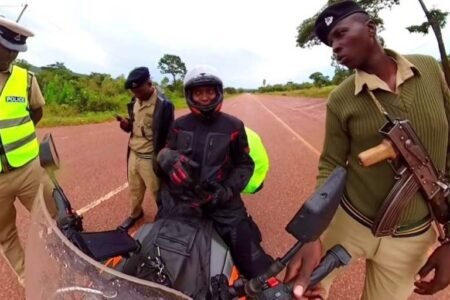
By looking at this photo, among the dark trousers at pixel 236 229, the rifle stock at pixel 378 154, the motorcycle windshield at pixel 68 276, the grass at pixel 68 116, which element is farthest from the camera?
the grass at pixel 68 116

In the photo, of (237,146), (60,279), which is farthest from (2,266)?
(60,279)

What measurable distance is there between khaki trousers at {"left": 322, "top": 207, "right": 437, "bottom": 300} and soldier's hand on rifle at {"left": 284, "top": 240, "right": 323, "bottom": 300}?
1.71 feet

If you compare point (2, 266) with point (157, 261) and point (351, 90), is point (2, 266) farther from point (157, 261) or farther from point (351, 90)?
point (351, 90)

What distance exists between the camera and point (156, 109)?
3.63 meters

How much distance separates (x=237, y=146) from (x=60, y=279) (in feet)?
5.66

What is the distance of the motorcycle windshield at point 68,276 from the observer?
36.4 inches

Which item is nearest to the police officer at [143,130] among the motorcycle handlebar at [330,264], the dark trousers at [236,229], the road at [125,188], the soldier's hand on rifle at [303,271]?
the road at [125,188]

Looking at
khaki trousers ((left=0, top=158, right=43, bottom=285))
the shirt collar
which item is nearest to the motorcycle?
the shirt collar

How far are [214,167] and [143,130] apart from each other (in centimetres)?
168

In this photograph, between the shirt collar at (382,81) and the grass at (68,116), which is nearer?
the shirt collar at (382,81)

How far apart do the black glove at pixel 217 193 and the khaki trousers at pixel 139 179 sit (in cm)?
163

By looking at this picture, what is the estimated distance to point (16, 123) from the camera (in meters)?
2.59

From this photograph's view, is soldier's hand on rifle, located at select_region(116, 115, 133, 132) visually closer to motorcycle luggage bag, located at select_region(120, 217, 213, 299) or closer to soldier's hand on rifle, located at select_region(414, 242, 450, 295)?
motorcycle luggage bag, located at select_region(120, 217, 213, 299)

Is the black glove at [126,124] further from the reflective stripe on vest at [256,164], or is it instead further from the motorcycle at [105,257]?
the motorcycle at [105,257]
